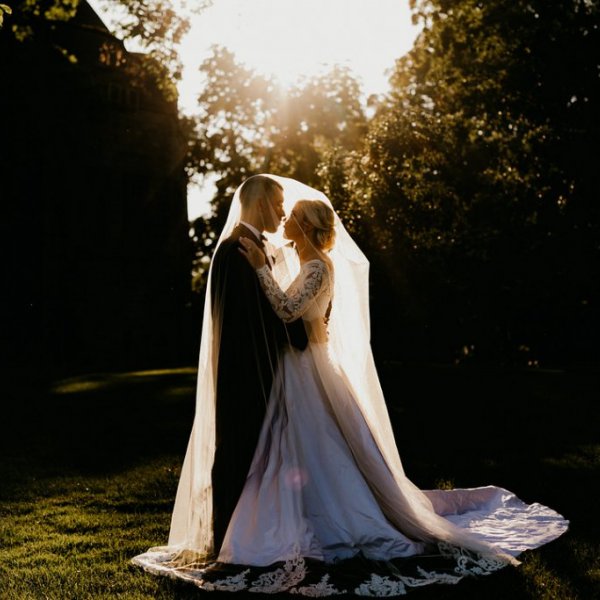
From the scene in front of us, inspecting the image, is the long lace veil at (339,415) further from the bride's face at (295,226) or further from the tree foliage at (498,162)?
the tree foliage at (498,162)

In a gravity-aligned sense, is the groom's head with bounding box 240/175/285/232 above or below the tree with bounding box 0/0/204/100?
below

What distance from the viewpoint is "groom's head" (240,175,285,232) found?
5.27 metres

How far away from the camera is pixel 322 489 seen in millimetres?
4938

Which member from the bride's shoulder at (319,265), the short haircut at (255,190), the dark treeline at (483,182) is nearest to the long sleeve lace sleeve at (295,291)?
the bride's shoulder at (319,265)

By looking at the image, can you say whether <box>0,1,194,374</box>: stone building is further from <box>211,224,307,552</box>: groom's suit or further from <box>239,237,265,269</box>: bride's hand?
<box>239,237,265,269</box>: bride's hand

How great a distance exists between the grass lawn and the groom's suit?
103cm

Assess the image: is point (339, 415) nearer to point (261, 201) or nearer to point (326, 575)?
point (326, 575)

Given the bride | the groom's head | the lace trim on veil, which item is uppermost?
the groom's head

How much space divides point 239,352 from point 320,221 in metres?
1.12

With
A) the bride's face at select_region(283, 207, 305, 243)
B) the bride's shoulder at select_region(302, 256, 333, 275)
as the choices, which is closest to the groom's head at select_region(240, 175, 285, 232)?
the bride's face at select_region(283, 207, 305, 243)

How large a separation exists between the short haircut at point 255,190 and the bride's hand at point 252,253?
309 millimetres

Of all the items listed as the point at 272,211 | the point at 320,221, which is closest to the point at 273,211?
the point at 272,211

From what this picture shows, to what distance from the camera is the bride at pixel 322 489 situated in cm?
457

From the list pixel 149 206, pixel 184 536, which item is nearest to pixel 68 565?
pixel 184 536
